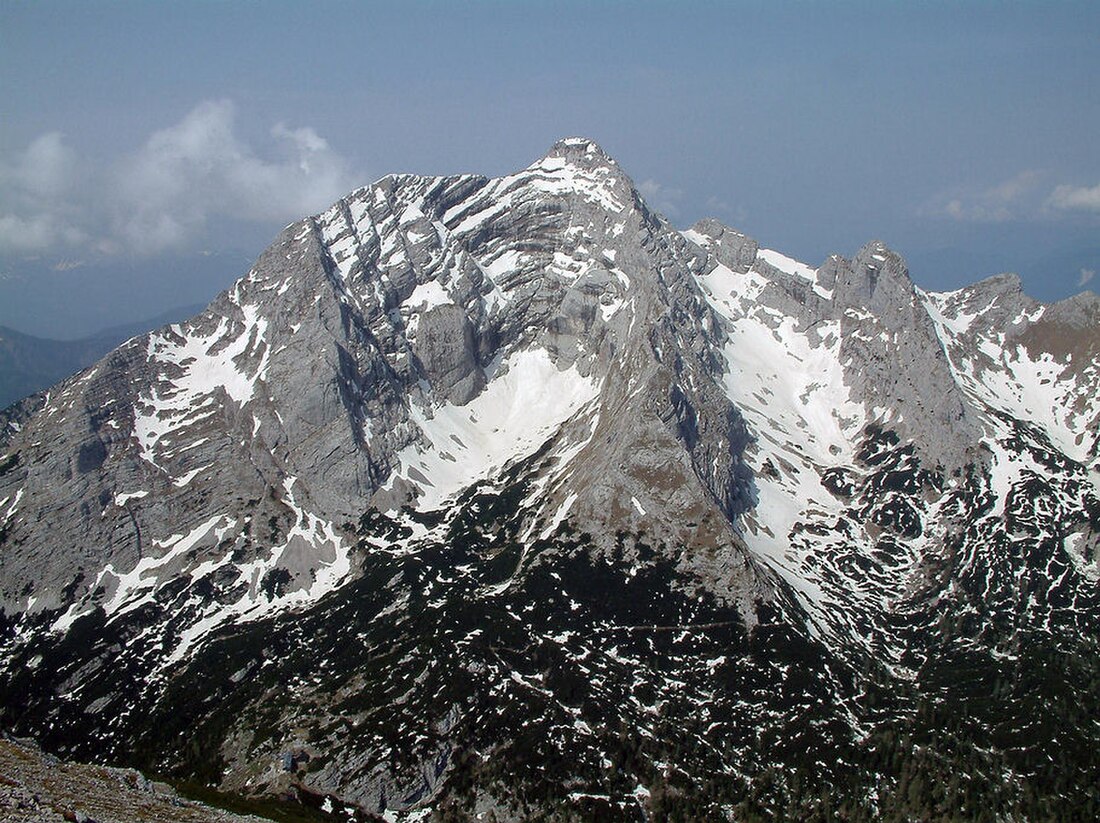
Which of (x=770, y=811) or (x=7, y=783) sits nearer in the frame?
(x=7, y=783)

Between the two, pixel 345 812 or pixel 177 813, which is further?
pixel 345 812

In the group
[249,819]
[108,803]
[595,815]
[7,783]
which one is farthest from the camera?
[595,815]

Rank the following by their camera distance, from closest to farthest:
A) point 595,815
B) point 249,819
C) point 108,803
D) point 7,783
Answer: point 7,783 < point 108,803 < point 249,819 < point 595,815

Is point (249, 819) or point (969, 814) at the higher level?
point (969, 814)

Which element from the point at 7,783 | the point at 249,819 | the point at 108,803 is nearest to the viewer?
the point at 7,783

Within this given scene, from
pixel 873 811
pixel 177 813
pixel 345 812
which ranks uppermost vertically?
pixel 873 811

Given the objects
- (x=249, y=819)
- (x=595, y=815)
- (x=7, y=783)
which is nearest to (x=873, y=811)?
(x=595, y=815)

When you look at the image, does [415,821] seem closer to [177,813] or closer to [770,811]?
[770,811]

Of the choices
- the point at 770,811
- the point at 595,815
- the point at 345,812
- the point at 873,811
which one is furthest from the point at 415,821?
the point at 873,811

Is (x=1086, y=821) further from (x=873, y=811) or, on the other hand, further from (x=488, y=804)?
(x=488, y=804)
